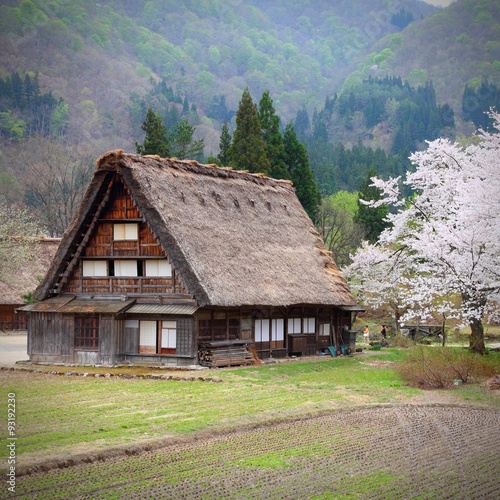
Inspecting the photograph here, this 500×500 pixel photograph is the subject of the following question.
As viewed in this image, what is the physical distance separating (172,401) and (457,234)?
12520 mm

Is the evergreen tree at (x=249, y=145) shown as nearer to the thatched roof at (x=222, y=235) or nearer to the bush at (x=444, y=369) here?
the thatched roof at (x=222, y=235)

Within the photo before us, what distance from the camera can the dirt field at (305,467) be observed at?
43.4 ft

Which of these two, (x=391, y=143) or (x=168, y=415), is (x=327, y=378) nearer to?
(x=168, y=415)

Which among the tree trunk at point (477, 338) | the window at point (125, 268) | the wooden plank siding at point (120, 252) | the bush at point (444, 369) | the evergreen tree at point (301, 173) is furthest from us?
the evergreen tree at point (301, 173)

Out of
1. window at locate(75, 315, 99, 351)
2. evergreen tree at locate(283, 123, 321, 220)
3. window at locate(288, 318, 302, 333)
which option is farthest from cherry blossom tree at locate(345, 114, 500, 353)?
evergreen tree at locate(283, 123, 321, 220)

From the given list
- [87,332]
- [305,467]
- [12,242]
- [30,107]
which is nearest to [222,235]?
[87,332]

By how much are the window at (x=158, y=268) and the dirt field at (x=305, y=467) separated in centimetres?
1474

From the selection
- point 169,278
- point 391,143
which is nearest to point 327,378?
point 169,278

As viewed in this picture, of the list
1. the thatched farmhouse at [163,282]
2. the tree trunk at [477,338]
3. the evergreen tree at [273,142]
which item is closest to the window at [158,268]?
the thatched farmhouse at [163,282]

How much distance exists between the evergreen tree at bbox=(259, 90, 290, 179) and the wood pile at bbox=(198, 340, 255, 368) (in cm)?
2529

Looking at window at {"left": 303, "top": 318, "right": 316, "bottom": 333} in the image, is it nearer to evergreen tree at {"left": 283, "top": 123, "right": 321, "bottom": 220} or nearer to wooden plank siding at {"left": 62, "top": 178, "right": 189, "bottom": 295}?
wooden plank siding at {"left": 62, "top": 178, "right": 189, "bottom": 295}

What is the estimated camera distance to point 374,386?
27219mm

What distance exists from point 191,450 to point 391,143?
581 ft

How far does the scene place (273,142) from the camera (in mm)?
58719
